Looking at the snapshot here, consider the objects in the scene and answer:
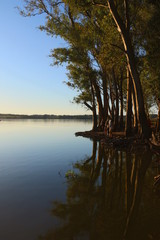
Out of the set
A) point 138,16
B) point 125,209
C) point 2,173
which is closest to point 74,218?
point 125,209

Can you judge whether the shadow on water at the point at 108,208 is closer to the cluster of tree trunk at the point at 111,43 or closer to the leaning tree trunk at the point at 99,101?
the cluster of tree trunk at the point at 111,43

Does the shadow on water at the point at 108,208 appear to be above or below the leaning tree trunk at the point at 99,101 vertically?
below

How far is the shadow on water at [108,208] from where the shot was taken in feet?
17.3

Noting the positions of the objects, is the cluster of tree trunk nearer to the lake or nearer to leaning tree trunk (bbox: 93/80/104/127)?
leaning tree trunk (bbox: 93/80/104/127)

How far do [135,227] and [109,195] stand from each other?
7.66ft

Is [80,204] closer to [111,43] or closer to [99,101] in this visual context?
[111,43]

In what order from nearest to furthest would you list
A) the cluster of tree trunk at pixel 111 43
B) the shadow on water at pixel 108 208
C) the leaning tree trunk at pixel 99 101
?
the shadow on water at pixel 108 208, the cluster of tree trunk at pixel 111 43, the leaning tree trunk at pixel 99 101

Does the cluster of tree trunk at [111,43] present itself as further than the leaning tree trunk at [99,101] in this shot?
No

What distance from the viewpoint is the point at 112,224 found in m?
5.68

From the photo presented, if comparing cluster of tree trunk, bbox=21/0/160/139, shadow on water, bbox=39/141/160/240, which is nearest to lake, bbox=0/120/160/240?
shadow on water, bbox=39/141/160/240

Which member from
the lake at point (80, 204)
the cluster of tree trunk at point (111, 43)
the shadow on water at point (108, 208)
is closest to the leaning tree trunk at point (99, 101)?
the cluster of tree trunk at point (111, 43)

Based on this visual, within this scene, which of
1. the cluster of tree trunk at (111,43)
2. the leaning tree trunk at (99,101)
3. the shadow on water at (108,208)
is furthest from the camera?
the leaning tree trunk at (99,101)

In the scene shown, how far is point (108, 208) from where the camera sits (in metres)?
6.67

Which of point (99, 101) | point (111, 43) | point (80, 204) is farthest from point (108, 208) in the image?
point (99, 101)
